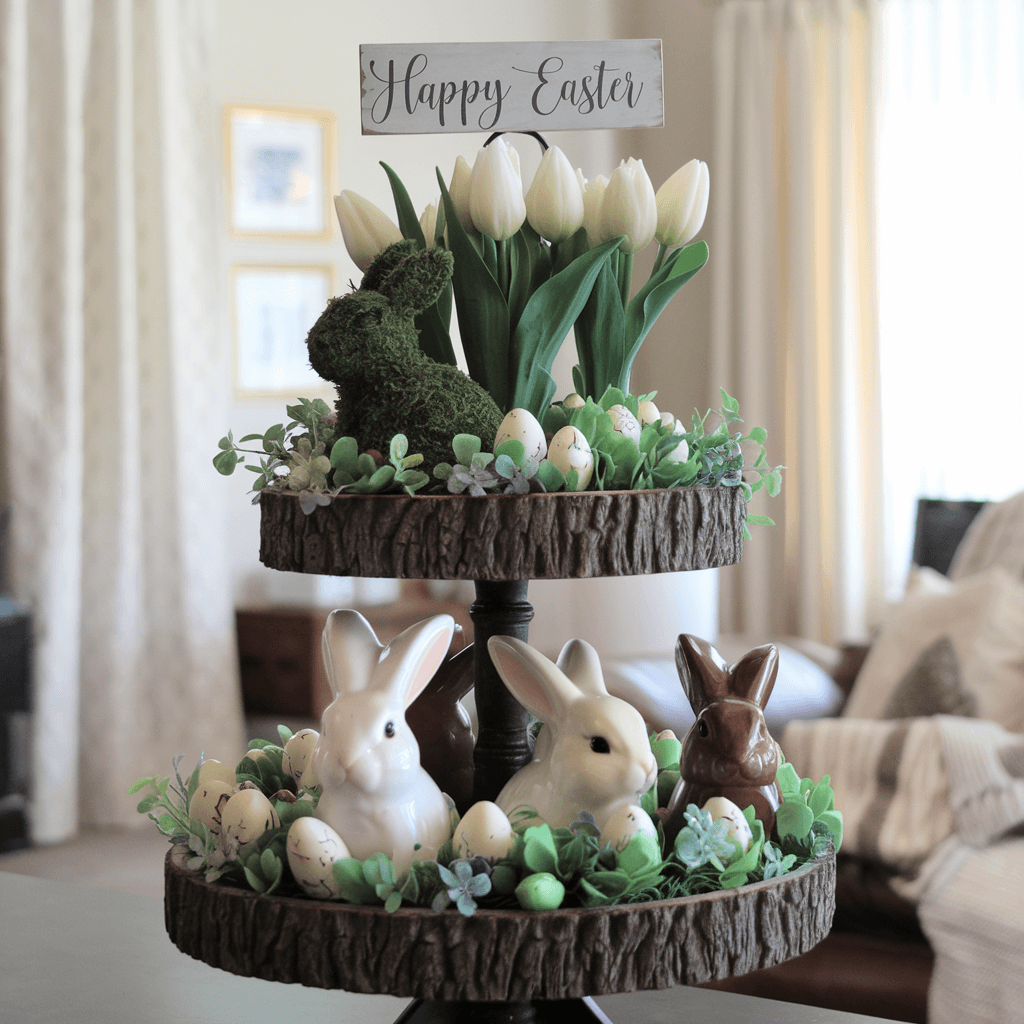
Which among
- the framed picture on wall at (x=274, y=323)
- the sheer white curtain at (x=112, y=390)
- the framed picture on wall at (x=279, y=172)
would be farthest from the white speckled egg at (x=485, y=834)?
the framed picture on wall at (x=279, y=172)

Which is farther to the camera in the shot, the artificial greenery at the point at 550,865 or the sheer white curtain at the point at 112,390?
the sheer white curtain at the point at 112,390

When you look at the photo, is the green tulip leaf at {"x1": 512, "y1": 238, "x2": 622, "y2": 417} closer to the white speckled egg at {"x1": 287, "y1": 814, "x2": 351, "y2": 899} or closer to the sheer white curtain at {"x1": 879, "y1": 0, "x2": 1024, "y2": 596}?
the white speckled egg at {"x1": 287, "y1": 814, "x2": 351, "y2": 899}

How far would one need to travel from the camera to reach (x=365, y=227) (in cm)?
76

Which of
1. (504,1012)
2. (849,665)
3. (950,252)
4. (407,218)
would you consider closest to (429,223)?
(407,218)

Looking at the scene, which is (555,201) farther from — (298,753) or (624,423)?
(298,753)

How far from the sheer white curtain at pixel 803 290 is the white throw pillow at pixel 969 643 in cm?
161

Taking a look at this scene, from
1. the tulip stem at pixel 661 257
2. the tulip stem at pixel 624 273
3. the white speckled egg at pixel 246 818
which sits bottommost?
the white speckled egg at pixel 246 818

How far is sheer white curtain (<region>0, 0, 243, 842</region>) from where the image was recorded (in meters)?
3.09

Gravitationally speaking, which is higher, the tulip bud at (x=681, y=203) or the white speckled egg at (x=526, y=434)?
the tulip bud at (x=681, y=203)

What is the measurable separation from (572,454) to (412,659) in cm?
14

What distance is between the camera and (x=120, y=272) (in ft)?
10.5

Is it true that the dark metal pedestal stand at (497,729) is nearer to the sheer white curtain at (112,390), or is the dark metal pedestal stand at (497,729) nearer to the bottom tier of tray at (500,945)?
the bottom tier of tray at (500,945)

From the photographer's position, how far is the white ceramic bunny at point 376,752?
64cm

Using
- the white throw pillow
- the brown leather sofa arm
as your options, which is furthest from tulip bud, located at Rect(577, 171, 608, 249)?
the brown leather sofa arm
